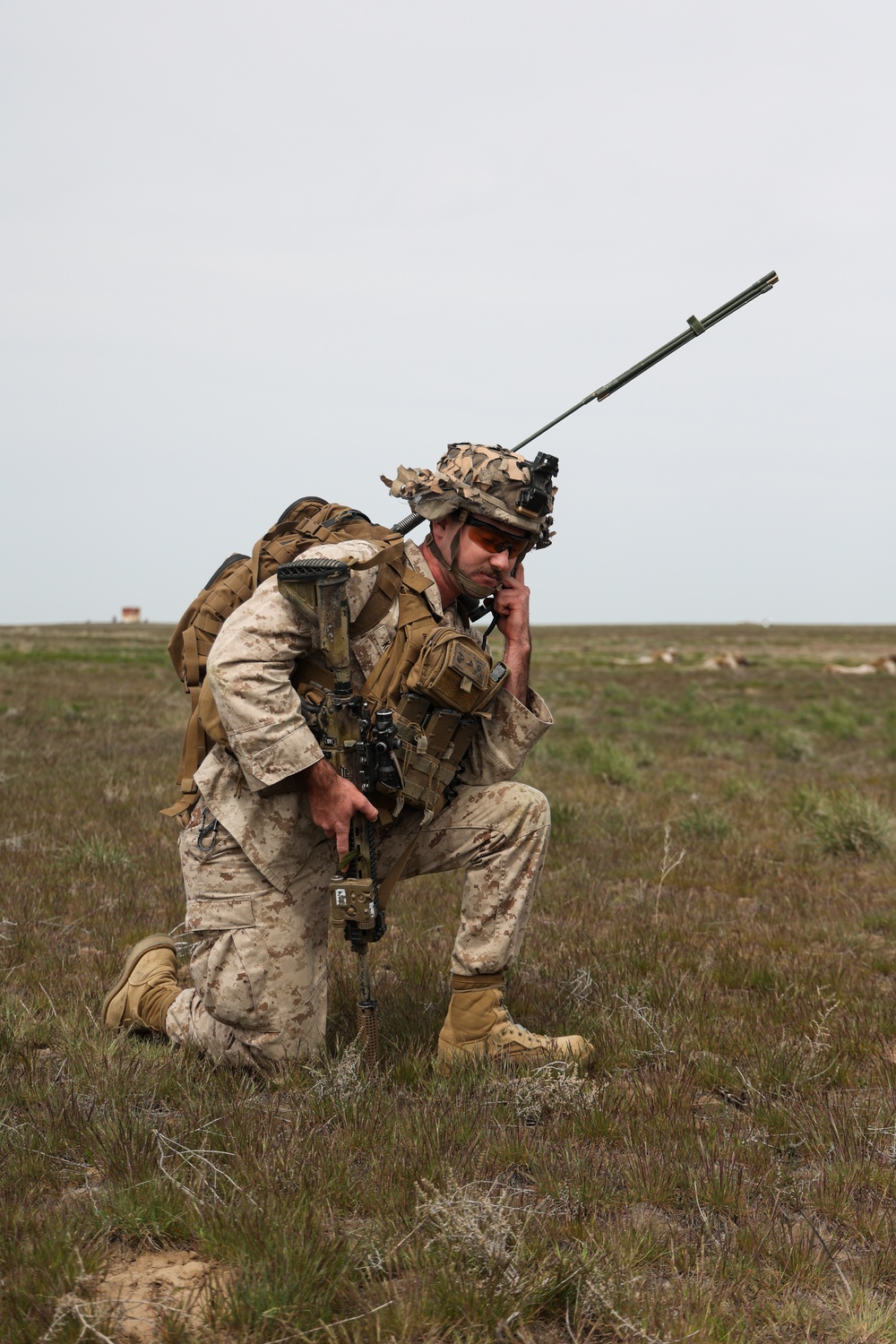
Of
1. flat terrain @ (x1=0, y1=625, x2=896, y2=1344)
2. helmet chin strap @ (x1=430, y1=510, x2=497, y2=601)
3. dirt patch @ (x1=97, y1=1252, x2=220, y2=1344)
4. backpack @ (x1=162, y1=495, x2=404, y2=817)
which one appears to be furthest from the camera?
helmet chin strap @ (x1=430, y1=510, x2=497, y2=601)

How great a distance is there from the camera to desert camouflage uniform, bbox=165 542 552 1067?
3748 millimetres

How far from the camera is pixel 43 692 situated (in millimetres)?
21484

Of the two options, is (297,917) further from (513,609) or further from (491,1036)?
(513,609)

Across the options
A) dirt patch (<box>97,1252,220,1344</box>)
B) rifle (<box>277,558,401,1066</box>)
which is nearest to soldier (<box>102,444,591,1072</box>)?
rifle (<box>277,558,401,1066</box>)

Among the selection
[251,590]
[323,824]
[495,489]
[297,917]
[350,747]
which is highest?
[495,489]

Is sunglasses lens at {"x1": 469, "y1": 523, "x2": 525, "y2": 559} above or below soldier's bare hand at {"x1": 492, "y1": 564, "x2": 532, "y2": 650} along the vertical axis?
above

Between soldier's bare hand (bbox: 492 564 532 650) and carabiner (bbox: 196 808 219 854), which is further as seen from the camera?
soldier's bare hand (bbox: 492 564 532 650)

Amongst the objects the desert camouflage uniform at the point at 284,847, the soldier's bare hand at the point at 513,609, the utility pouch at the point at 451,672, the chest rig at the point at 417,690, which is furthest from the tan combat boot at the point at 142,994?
the soldier's bare hand at the point at 513,609

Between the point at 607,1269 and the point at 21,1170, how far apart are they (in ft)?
5.23

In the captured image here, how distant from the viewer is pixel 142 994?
14.8 ft

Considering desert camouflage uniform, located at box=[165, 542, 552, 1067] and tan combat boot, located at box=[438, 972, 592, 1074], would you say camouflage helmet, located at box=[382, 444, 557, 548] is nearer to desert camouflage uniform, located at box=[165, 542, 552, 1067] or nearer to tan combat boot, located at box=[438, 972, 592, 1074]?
desert camouflage uniform, located at box=[165, 542, 552, 1067]

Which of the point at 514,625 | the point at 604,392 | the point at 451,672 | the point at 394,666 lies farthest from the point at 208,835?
the point at 604,392

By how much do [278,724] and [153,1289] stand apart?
1699 millimetres

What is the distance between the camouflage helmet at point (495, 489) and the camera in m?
4.21
